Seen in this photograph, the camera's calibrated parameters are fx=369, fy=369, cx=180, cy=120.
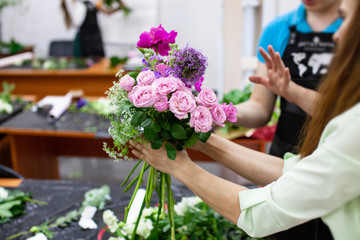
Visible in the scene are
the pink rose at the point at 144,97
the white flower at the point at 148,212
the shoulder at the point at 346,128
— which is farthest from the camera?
the white flower at the point at 148,212

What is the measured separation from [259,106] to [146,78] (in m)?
0.85

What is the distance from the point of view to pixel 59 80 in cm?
461

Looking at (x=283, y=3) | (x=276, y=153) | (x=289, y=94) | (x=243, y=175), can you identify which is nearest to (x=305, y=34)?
(x=289, y=94)

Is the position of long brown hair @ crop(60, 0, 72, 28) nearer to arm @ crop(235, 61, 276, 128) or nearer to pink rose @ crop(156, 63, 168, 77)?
arm @ crop(235, 61, 276, 128)

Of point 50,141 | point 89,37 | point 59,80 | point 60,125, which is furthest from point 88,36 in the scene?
point 60,125

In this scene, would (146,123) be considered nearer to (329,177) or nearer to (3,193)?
(329,177)

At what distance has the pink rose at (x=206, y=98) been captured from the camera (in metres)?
0.97

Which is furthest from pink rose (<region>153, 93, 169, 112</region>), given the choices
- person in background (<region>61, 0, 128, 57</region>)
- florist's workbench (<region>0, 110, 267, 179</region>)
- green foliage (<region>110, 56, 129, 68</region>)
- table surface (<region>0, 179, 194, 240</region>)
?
person in background (<region>61, 0, 128, 57</region>)

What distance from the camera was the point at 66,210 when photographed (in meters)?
1.59

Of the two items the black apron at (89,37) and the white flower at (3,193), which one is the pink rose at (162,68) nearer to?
the white flower at (3,193)

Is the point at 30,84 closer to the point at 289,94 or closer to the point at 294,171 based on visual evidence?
the point at 289,94

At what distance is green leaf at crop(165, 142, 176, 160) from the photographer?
1.02 meters

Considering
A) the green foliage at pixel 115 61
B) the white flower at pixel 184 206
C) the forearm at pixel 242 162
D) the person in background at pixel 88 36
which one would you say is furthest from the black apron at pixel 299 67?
the person in background at pixel 88 36

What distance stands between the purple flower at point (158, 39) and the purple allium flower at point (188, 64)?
2.6 inches
